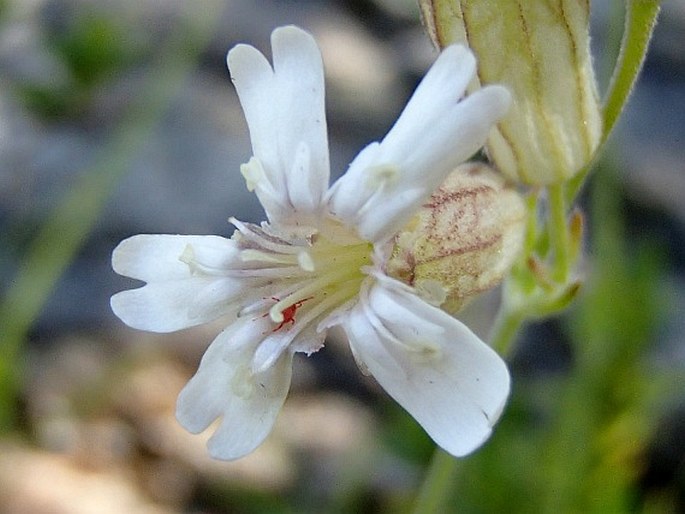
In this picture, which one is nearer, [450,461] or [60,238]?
[450,461]

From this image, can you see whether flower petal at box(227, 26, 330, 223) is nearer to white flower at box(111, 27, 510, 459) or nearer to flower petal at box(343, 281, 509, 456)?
white flower at box(111, 27, 510, 459)

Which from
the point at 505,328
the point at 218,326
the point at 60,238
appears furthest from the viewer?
the point at 218,326

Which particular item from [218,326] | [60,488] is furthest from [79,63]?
[60,488]

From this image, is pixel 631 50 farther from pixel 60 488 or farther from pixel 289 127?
pixel 60 488

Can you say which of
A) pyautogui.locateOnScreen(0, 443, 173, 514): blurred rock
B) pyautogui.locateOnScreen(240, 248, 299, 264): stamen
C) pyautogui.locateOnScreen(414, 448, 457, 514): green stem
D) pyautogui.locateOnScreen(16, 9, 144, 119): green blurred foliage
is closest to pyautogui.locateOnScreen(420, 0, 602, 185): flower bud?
pyautogui.locateOnScreen(240, 248, 299, 264): stamen

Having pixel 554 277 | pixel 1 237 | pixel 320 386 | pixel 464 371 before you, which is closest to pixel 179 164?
pixel 1 237

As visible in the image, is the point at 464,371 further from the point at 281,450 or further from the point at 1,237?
the point at 1,237
